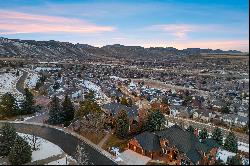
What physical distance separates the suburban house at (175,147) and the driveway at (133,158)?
34.9 inches

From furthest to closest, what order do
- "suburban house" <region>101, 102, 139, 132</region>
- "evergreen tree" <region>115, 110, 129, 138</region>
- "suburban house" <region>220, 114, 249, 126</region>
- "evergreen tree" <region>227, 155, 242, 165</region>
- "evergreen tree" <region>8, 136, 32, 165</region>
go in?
"suburban house" <region>220, 114, 249, 126</region>, "suburban house" <region>101, 102, 139, 132</region>, "evergreen tree" <region>115, 110, 129, 138</region>, "evergreen tree" <region>8, 136, 32, 165</region>, "evergreen tree" <region>227, 155, 242, 165</region>

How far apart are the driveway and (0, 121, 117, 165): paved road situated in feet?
6.30

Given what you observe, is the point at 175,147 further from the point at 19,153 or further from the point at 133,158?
the point at 19,153

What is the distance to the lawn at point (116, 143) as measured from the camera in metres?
56.8

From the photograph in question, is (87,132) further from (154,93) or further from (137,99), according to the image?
(154,93)

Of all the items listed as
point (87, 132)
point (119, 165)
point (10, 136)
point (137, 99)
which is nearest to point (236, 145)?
point (119, 165)

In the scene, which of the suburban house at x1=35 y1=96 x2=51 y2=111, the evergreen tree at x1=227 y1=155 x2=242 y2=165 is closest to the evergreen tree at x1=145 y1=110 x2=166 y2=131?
the evergreen tree at x1=227 y1=155 x2=242 y2=165

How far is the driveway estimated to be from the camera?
49.2m

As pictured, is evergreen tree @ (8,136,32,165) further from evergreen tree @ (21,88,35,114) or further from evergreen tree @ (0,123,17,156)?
evergreen tree @ (21,88,35,114)

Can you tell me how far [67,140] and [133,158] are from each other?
16.4m

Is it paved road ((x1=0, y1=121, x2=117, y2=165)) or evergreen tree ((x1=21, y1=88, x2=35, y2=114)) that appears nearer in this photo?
paved road ((x1=0, y1=121, x2=117, y2=165))

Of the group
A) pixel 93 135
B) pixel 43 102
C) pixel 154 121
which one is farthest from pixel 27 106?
pixel 154 121

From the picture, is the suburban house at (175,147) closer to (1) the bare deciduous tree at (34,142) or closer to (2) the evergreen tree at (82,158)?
(2) the evergreen tree at (82,158)

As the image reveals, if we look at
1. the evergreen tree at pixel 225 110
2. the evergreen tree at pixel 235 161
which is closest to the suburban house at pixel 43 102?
the evergreen tree at pixel 225 110
